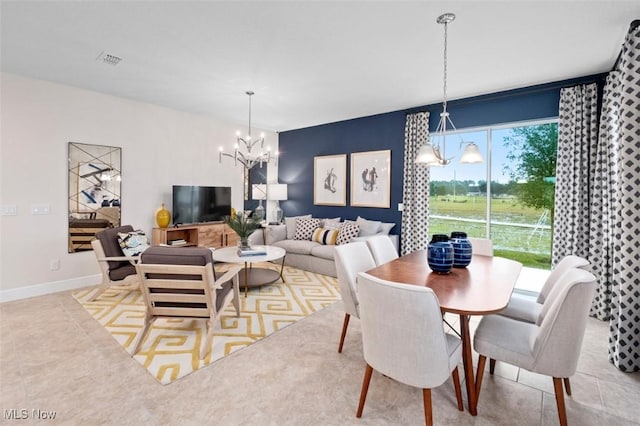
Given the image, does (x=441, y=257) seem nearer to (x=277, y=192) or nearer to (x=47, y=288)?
(x=277, y=192)

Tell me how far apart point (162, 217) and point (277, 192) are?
7.80ft

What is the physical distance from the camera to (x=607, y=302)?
10.6ft

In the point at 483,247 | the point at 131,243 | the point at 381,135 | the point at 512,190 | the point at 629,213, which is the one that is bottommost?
the point at 131,243

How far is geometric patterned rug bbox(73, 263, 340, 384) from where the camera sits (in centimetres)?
242

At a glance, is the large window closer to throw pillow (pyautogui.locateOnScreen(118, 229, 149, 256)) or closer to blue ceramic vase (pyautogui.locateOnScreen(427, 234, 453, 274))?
blue ceramic vase (pyautogui.locateOnScreen(427, 234, 453, 274))

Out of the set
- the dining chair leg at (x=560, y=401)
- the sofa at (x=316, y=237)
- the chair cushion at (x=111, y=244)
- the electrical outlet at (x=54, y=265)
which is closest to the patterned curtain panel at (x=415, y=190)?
the sofa at (x=316, y=237)

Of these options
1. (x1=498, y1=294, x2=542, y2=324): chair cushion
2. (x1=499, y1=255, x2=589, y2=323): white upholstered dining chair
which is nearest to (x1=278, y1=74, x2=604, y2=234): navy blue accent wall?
(x1=499, y1=255, x2=589, y2=323): white upholstered dining chair

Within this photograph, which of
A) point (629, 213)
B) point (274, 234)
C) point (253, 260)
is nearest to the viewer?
point (629, 213)

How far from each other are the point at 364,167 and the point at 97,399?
4.77 meters

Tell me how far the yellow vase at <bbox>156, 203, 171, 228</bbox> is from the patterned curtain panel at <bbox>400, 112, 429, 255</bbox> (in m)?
3.92

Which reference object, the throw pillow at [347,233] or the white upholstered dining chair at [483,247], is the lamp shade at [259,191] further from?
the white upholstered dining chair at [483,247]

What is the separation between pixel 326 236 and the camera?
5176 millimetres

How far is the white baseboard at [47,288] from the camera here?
12.1ft

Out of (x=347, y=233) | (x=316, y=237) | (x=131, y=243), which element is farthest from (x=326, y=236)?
(x=131, y=243)
